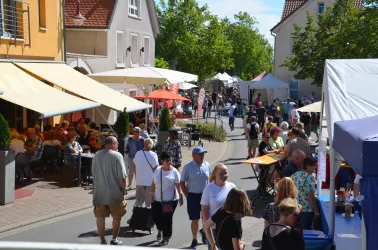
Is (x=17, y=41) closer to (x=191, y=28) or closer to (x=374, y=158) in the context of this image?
(x=374, y=158)

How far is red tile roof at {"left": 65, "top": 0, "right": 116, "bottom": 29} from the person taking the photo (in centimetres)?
2883

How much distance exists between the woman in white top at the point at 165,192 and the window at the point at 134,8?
Answer: 75.8 ft

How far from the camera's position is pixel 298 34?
1672 inches

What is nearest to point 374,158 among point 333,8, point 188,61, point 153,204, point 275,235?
point 275,235

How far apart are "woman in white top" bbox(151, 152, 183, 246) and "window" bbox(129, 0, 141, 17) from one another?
75.8 ft

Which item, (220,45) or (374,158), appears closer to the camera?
(374,158)

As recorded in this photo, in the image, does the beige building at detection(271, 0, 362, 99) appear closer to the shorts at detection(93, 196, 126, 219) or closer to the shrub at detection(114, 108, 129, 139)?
the shrub at detection(114, 108, 129, 139)

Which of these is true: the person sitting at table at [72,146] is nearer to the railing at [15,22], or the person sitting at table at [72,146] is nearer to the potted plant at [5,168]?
the potted plant at [5,168]

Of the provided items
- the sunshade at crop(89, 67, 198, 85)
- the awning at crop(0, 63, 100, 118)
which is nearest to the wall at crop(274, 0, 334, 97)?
the sunshade at crop(89, 67, 198, 85)

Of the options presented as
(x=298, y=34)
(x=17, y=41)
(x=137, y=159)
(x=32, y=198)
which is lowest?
(x=32, y=198)

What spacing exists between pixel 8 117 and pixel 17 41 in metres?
2.87

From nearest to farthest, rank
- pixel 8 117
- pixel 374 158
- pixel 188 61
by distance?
pixel 374 158 < pixel 8 117 < pixel 188 61

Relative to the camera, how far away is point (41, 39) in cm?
2027

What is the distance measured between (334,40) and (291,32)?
12.1 metres
